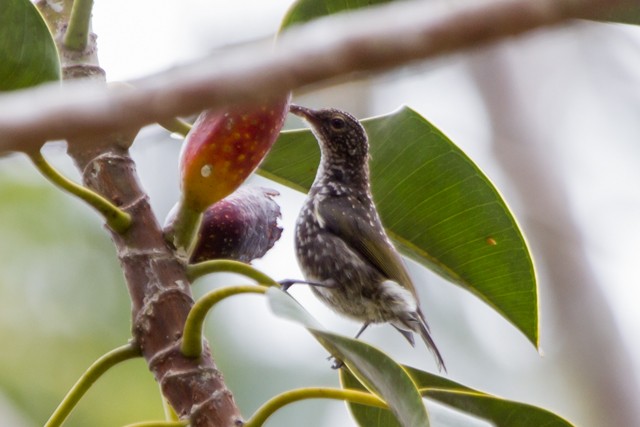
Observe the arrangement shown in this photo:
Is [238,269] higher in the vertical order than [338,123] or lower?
lower

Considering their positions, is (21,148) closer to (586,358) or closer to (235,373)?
(235,373)

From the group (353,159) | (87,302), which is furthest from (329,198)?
(87,302)

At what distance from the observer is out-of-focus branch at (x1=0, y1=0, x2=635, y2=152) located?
53 cm

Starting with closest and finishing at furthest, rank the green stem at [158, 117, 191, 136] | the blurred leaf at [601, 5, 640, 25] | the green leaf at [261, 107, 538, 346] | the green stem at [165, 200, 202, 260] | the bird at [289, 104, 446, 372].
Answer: the blurred leaf at [601, 5, 640, 25]
the green stem at [165, 200, 202, 260]
the green stem at [158, 117, 191, 136]
the green leaf at [261, 107, 538, 346]
the bird at [289, 104, 446, 372]

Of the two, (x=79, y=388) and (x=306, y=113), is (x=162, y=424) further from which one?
(x=306, y=113)

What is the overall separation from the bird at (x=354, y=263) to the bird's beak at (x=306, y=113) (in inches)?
8.8

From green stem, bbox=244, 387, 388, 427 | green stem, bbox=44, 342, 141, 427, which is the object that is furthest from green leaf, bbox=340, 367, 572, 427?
A: green stem, bbox=44, 342, 141, 427

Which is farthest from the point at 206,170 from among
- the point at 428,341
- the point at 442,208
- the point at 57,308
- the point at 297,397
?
the point at 57,308

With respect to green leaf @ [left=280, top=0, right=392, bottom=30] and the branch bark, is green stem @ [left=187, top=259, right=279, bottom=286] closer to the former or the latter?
the branch bark

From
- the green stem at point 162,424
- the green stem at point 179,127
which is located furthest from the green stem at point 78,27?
the green stem at point 162,424

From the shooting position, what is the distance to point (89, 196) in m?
1.42

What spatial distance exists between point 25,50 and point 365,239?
4.96 ft

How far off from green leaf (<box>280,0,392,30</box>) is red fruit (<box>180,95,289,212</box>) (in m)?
0.20

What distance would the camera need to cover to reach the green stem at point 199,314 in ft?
4.56
